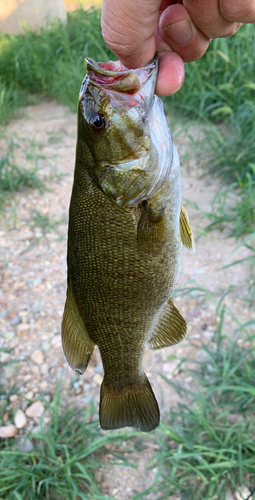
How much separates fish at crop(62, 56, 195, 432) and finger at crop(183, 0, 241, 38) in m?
0.31

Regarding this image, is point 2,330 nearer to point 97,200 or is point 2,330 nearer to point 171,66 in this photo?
point 97,200

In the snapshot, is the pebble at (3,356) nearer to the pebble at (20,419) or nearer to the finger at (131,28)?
the pebble at (20,419)

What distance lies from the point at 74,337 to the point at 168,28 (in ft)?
3.72

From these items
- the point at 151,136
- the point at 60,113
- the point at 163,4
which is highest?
the point at 60,113

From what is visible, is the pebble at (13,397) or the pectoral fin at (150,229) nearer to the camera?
the pectoral fin at (150,229)

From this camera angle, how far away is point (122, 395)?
4.32 feet

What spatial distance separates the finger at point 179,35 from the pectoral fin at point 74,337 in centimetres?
97

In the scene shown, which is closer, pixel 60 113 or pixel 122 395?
pixel 122 395

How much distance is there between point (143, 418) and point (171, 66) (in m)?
1.19

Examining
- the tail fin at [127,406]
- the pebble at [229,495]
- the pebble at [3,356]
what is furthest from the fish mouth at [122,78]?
the pebble at [3,356]

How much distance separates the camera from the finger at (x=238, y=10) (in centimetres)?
117

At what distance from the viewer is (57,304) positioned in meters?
2.92

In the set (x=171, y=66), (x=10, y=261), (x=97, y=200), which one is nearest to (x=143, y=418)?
(x=97, y=200)

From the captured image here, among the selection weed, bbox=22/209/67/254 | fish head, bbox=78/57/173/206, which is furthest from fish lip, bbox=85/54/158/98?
weed, bbox=22/209/67/254
